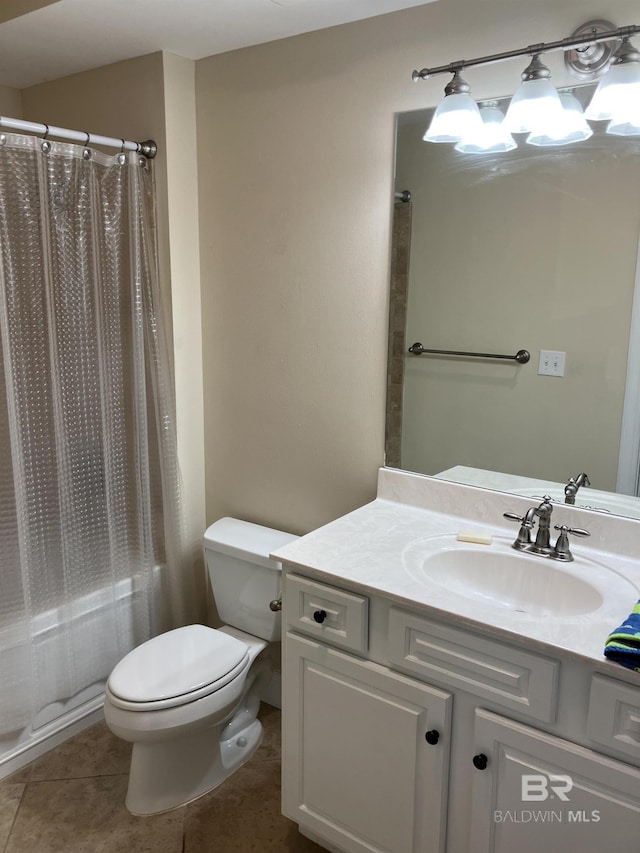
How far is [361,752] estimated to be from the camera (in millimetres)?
1581

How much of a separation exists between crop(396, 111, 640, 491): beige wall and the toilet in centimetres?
65

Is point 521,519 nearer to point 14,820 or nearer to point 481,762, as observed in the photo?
point 481,762

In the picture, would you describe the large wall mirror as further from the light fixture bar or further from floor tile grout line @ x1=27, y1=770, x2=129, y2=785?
floor tile grout line @ x1=27, y1=770, x2=129, y2=785

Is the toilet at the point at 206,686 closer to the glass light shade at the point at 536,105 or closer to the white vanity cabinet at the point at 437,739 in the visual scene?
the white vanity cabinet at the point at 437,739

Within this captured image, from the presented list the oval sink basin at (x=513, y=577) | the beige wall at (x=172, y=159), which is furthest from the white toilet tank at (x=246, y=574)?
the oval sink basin at (x=513, y=577)

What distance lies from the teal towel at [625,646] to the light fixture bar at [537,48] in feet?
4.01

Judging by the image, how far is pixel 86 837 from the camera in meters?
1.87

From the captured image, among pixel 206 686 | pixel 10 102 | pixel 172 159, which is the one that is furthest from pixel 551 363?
pixel 10 102

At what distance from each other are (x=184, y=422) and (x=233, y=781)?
120 centimetres

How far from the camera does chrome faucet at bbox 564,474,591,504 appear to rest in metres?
1.74

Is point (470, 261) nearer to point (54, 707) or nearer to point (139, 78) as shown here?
point (139, 78)

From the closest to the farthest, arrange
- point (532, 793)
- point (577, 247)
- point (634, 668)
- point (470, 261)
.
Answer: point (634, 668) < point (532, 793) < point (577, 247) < point (470, 261)

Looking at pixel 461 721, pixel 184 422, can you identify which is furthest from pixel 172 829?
pixel 184 422

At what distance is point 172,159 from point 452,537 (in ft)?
5.05
